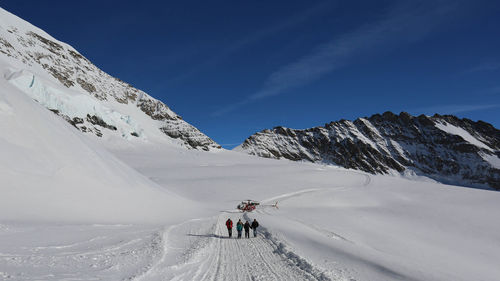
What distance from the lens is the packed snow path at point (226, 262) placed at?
8.98 meters

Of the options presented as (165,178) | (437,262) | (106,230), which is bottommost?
(437,262)

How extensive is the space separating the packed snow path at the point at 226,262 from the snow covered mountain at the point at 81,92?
81.7m

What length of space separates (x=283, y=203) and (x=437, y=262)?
27674 mm

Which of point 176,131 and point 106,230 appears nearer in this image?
point 106,230

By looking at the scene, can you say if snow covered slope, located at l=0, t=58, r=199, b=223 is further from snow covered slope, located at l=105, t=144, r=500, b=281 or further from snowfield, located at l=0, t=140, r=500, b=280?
snow covered slope, located at l=105, t=144, r=500, b=281

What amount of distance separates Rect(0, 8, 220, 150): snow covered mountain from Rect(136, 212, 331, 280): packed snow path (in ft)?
268

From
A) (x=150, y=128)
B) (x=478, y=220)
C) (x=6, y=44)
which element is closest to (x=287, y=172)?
(x=478, y=220)

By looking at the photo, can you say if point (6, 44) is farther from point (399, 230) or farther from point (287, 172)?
point (399, 230)

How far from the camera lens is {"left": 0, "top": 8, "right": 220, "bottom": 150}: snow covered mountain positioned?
81250 mm

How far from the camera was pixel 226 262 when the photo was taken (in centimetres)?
1070

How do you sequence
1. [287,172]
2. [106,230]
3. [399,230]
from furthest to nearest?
[287,172], [399,230], [106,230]

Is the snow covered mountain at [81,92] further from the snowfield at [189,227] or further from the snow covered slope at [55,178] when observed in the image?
the snow covered slope at [55,178]

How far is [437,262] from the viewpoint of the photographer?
51.8 feet

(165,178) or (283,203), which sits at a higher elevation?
(165,178)
